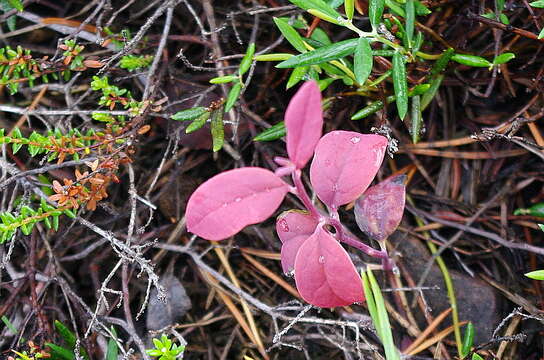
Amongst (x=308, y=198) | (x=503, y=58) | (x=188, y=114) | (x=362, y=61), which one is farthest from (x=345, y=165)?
(x=503, y=58)

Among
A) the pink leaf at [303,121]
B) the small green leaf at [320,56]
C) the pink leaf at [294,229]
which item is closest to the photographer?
the pink leaf at [303,121]

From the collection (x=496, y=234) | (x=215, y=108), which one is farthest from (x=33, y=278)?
(x=496, y=234)

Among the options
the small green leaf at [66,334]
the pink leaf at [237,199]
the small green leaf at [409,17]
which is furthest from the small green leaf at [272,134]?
the small green leaf at [66,334]

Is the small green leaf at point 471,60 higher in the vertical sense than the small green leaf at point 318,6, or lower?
lower

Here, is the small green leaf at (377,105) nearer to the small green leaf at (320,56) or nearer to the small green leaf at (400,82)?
the small green leaf at (400,82)

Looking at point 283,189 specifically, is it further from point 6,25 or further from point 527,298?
point 6,25

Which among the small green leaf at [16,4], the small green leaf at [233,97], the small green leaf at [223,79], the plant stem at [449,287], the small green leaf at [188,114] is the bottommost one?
the plant stem at [449,287]
